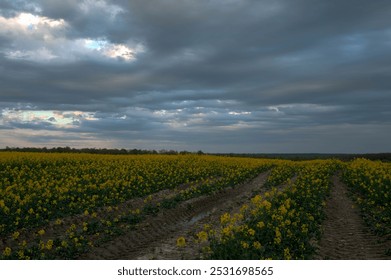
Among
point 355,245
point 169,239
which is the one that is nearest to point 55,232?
point 169,239

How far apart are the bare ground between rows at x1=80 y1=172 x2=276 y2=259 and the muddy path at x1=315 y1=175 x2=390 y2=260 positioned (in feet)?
13.2

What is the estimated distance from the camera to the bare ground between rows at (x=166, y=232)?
10658 millimetres

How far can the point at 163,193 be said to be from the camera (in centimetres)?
2114

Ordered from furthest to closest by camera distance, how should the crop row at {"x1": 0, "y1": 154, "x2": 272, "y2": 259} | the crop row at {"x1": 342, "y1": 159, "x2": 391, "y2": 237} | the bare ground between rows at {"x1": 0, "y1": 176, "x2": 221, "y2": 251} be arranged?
the crop row at {"x1": 342, "y1": 159, "x2": 391, "y2": 237} < the bare ground between rows at {"x1": 0, "y1": 176, "x2": 221, "y2": 251} < the crop row at {"x1": 0, "y1": 154, "x2": 272, "y2": 259}

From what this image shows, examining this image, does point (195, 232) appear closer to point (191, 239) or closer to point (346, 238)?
point (191, 239)

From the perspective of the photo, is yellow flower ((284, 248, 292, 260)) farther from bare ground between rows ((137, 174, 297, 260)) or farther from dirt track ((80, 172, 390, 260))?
bare ground between rows ((137, 174, 297, 260))

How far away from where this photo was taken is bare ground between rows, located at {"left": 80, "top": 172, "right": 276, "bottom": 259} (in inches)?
420

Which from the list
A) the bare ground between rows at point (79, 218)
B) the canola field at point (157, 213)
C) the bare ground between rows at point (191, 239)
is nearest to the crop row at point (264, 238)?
the canola field at point (157, 213)

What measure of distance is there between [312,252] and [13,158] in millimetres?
30319

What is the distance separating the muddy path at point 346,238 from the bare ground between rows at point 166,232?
401 cm

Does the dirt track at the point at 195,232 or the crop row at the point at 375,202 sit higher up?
the crop row at the point at 375,202

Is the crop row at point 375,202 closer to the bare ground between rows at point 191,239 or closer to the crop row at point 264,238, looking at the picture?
the crop row at point 264,238

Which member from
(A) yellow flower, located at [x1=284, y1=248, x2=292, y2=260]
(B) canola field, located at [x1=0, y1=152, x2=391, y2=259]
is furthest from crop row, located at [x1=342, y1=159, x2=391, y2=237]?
(A) yellow flower, located at [x1=284, y1=248, x2=292, y2=260]

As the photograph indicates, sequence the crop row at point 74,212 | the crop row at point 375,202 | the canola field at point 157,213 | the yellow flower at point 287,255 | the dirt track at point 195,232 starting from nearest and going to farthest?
the yellow flower at point 287,255 → the canola field at point 157,213 → the dirt track at point 195,232 → the crop row at point 74,212 → the crop row at point 375,202
